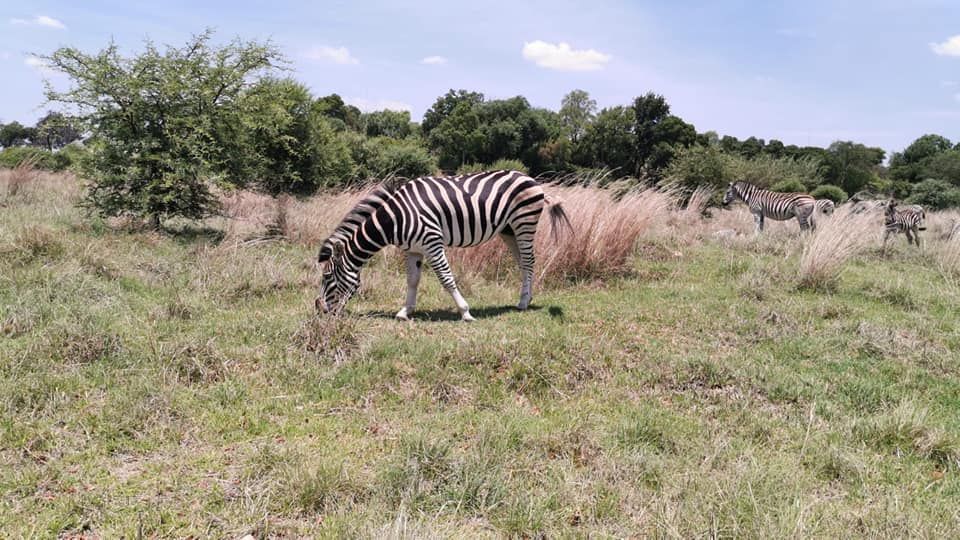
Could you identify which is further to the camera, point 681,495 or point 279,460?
point 279,460

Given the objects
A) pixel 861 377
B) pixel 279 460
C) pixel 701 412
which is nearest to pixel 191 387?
pixel 279 460

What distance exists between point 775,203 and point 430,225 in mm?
13524

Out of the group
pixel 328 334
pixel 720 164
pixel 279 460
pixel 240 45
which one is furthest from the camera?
pixel 720 164

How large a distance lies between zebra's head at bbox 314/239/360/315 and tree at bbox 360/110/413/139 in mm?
55726

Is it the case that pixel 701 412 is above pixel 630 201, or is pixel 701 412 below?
below

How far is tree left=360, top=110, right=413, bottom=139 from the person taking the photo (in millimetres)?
60312

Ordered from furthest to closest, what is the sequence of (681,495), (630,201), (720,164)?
(720,164) → (630,201) → (681,495)

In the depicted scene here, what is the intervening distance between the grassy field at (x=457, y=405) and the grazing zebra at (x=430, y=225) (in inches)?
17.5

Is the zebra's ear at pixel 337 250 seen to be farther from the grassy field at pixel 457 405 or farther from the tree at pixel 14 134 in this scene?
the tree at pixel 14 134

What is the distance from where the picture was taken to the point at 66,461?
341 cm

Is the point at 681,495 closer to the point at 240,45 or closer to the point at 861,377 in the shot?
the point at 861,377

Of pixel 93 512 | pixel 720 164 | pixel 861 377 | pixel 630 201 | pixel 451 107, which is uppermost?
pixel 451 107

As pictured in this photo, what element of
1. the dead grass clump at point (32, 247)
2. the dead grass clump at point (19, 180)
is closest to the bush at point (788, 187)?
the dead grass clump at point (32, 247)

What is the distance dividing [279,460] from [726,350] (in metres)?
4.50
